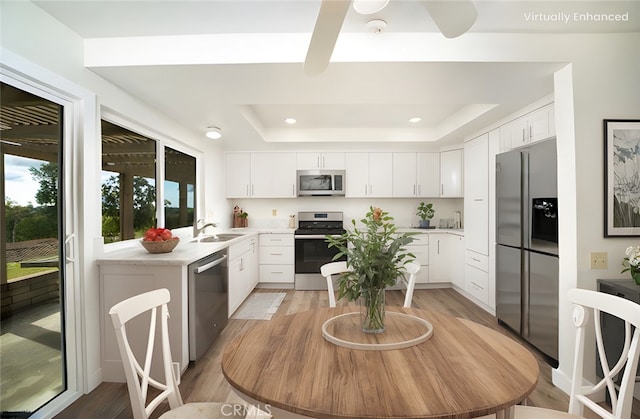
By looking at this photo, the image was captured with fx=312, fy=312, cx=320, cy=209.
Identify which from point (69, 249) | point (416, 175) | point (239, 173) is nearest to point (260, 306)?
point (239, 173)

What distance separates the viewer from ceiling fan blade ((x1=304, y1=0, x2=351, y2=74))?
1.04 meters

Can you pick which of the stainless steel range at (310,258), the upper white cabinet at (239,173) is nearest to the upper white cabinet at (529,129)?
the stainless steel range at (310,258)

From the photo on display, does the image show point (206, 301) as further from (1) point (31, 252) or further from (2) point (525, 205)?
(2) point (525, 205)

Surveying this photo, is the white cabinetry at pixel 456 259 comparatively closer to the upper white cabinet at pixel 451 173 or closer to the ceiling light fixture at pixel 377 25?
the upper white cabinet at pixel 451 173

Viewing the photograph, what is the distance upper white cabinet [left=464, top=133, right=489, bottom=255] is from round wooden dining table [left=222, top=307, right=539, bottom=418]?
2.64m

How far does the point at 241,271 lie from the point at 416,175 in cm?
305

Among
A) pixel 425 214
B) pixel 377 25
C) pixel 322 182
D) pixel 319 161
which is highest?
pixel 377 25

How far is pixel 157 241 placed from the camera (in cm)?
252

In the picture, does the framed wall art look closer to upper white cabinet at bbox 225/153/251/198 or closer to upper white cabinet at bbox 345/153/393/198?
upper white cabinet at bbox 345/153/393/198

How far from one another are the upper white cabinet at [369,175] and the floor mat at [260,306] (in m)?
1.94

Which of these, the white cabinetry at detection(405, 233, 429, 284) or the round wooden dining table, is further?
the white cabinetry at detection(405, 233, 429, 284)

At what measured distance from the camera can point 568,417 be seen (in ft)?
4.02

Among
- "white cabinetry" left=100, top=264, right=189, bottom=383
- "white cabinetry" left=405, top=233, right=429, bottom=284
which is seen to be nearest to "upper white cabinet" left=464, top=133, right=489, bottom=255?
"white cabinetry" left=405, top=233, right=429, bottom=284

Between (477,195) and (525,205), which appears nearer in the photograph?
(525,205)
